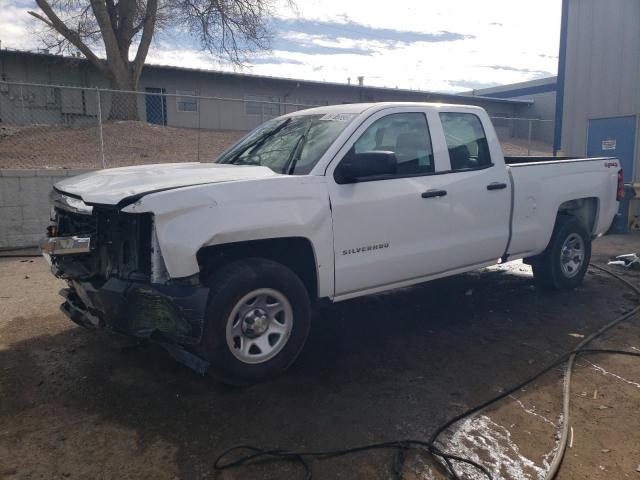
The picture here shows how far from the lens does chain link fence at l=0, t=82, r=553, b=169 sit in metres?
12.9

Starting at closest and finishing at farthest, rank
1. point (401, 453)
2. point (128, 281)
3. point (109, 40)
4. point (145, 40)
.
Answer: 1. point (401, 453)
2. point (128, 281)
3. point (109, 40)
4. point (145, 40)

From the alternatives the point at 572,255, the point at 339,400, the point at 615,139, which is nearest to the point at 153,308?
the point at 339,400

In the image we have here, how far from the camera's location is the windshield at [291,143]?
418cm

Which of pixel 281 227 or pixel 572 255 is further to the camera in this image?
pixel 572 255

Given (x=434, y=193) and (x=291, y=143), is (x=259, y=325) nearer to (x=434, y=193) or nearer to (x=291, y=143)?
(x=291, y=143)

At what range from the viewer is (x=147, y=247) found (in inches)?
136

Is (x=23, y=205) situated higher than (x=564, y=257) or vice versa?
(x=23, y=205)

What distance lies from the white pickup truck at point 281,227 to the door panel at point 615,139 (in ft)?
29.7

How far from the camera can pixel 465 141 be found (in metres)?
5.12

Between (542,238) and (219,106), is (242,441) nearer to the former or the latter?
(542,238)

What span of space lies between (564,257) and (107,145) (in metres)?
14.0


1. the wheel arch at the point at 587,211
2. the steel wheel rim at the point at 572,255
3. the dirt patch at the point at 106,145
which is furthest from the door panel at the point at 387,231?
the dirt patch at the point at 106,145

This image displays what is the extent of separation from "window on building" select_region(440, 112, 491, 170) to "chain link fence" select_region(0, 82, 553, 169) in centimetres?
713

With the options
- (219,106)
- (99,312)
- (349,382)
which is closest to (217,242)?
(99,312)
